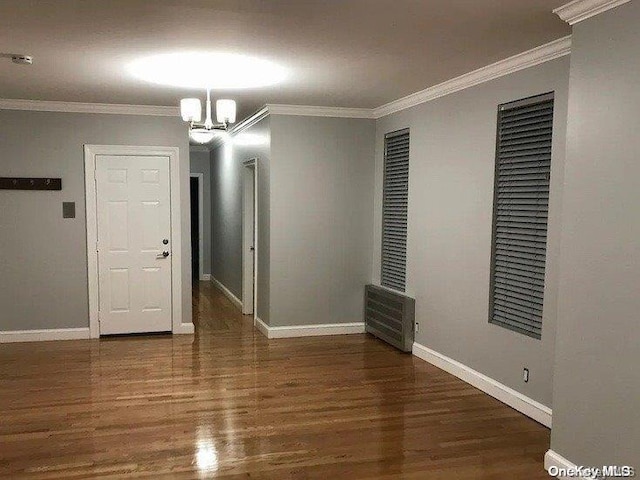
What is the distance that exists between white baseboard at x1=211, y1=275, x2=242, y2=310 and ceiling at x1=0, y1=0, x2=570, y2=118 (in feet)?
12.6

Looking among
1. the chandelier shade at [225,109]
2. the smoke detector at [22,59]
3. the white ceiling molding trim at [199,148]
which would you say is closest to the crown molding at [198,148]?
the white ceiling molding trim at [199,148]

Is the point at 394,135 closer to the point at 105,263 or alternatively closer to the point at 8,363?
the point at 105,263

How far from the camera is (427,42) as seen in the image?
349 centimetres

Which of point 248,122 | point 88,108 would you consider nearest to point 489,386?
point 248,122

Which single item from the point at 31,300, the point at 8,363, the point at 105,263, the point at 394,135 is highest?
the point at 394,135

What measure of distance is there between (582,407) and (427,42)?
7.46ft

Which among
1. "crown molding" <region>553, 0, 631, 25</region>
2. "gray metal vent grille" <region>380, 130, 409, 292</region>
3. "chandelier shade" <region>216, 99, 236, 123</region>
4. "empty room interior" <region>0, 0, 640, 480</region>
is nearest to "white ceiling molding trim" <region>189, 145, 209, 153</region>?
"empty room interior" <region>0, 0, 640, 480</region>

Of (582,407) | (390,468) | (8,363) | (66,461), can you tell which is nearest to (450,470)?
(390,468)

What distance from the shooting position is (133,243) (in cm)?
630

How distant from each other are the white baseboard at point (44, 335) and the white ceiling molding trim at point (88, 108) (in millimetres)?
2353

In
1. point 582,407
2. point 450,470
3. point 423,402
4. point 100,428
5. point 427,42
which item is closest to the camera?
point 582,407

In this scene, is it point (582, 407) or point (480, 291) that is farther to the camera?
point (480, 291)

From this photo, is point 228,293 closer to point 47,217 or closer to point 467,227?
point 47,217

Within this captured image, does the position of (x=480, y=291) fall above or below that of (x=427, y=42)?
below
